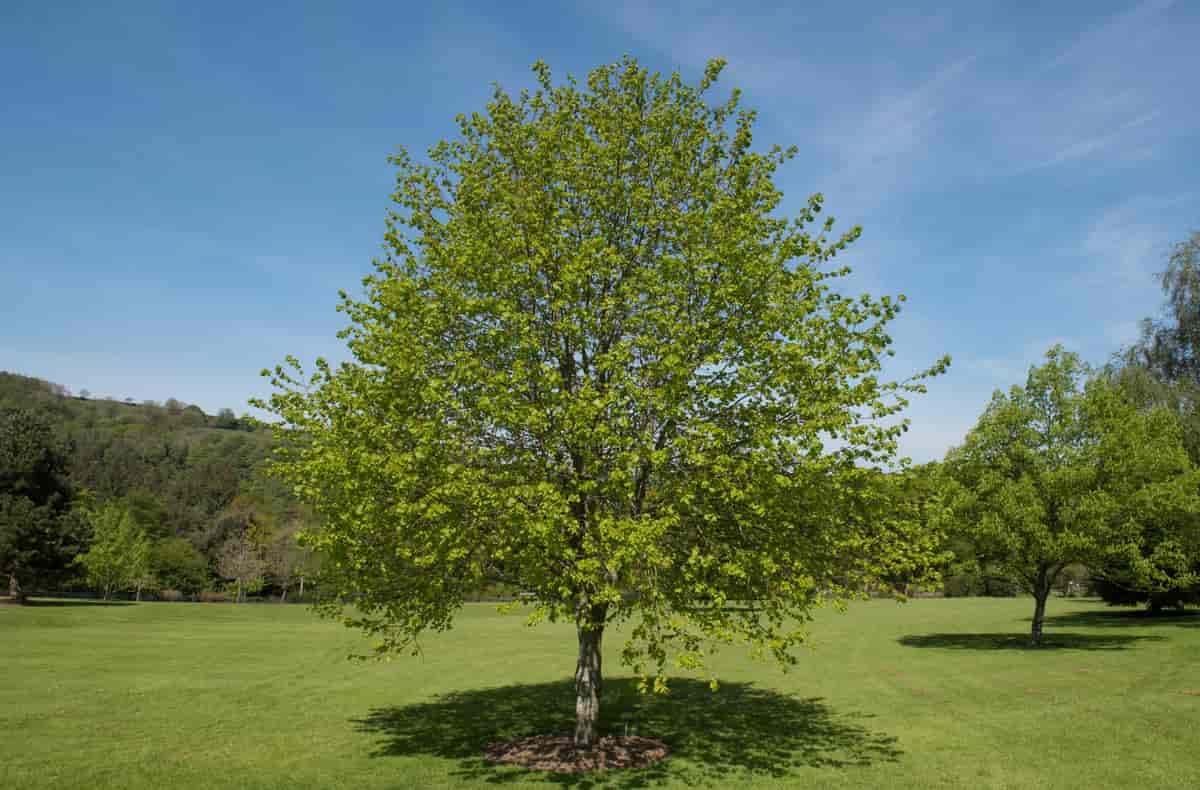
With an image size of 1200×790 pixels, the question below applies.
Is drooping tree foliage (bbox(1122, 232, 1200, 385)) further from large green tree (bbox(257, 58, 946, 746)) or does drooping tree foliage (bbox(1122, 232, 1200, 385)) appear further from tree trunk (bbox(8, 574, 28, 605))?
tree trunk (bbox(8, 574, 28, 605))

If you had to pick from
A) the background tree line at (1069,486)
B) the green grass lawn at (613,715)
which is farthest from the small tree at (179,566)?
the background tree line at (1069,486)

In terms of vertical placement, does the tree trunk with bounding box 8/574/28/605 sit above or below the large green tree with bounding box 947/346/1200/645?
below

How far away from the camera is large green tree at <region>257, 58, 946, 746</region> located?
45.2 feet

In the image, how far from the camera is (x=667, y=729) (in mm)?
20922

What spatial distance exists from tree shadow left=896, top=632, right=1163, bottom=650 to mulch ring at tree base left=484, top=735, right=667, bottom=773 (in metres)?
27.3

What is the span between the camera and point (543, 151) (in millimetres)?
16422

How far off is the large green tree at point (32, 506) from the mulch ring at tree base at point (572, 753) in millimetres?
61361

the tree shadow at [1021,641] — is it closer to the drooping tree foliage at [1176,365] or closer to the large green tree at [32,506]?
the drooping tree foliage at [1176,365]

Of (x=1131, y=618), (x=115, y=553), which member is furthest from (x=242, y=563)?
(x=1131, y=618)

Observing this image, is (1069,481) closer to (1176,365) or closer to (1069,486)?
(1069,486)

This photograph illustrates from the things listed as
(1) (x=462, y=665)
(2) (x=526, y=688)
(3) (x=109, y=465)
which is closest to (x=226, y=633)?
(1) (x=462, y=665)

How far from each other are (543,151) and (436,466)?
23.3 feet

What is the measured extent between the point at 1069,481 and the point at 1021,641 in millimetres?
11371

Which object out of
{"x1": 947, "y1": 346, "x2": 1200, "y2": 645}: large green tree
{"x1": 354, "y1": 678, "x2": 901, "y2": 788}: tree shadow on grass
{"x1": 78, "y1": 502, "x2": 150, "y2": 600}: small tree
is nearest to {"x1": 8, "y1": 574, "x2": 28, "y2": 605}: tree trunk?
{"x1": 78, "y1": 502, "x2": 150, "y2": 600}: small tree
